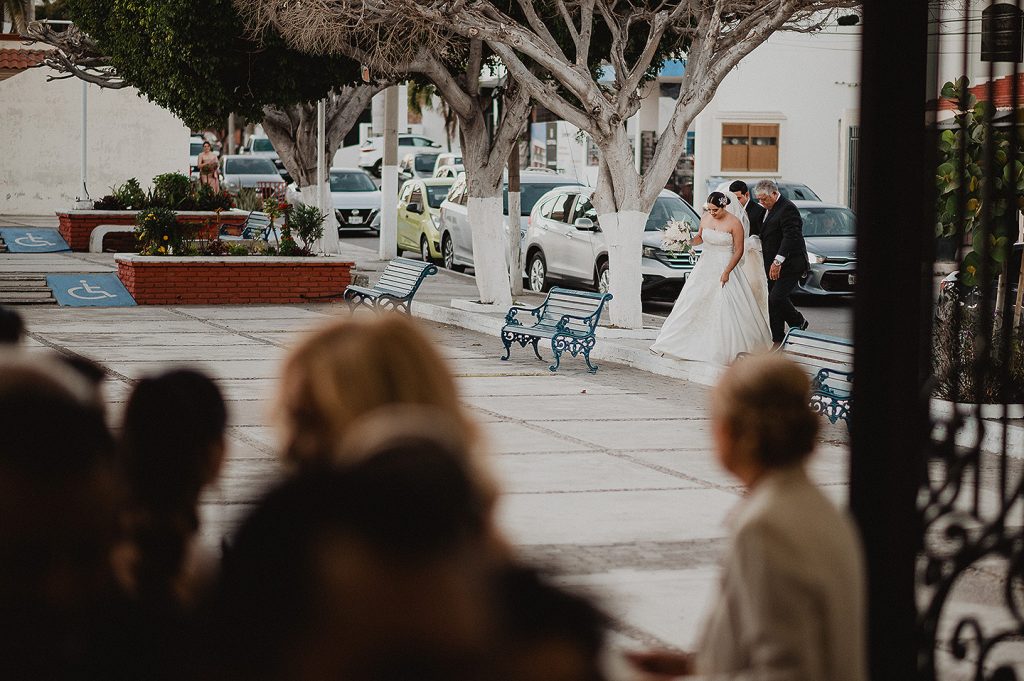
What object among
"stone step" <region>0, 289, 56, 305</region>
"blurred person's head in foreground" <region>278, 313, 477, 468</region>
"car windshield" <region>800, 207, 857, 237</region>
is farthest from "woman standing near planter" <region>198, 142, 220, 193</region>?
"blurred person's head in foreground" <region>278, 313, 477, 468</region>

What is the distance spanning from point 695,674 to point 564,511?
5.00m

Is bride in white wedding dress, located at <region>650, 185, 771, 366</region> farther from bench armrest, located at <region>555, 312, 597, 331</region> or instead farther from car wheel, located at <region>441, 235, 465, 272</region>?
car wheel, located at <region>441, 235, 465, 272</region>

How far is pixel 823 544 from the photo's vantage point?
9.57 ft

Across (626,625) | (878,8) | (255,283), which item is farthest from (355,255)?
(878,8)

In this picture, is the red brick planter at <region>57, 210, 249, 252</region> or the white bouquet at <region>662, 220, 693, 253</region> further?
the red brick planter at <region>57, 210, 249, 252</region>

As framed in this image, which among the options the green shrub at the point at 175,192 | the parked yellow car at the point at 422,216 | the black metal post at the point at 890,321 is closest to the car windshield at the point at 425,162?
the parked yellow car at the point at 422,216

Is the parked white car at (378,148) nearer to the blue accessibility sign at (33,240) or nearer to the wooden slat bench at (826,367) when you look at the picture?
the blue accessibility sign at (33,240)

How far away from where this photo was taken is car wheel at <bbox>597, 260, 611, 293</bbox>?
19.6 meters

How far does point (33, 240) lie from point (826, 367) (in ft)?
70.2

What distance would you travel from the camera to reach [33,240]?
2867 centimetres

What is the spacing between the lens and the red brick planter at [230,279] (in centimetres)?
2044

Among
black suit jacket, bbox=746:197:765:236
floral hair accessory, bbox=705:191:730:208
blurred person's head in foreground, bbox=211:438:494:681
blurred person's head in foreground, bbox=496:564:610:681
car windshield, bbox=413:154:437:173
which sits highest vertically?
car windshield, bbox=413:154:437:173

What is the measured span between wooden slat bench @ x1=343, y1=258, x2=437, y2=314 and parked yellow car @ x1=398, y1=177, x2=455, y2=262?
308 inches

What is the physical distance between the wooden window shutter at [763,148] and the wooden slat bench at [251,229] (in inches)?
643
